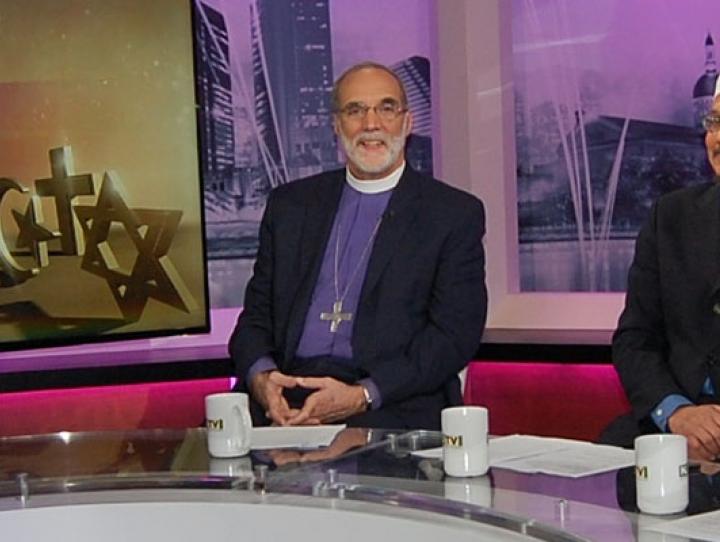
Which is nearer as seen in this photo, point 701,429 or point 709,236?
point 701,429

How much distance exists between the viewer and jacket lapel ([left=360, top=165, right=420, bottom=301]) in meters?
3.32

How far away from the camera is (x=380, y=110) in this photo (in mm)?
3408

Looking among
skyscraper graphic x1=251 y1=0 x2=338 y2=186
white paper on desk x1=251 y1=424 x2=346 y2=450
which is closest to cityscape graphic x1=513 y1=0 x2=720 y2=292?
skyscraper graphic x1=251 y1=0 x2=338 y2=186

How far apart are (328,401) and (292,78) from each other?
168 cm

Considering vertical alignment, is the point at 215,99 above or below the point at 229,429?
above

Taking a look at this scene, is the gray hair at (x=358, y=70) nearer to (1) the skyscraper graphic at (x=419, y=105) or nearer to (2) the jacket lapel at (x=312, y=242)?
(2) the jacket lapel at (x=312, y=242)

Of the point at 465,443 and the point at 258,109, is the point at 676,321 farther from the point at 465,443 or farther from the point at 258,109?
the point at 258,109

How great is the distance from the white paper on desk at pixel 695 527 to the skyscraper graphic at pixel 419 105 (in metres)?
2.96

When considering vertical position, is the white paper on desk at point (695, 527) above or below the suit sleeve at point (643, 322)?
below

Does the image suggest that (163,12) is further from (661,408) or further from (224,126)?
(661,408)

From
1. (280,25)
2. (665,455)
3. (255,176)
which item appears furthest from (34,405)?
(665,455)

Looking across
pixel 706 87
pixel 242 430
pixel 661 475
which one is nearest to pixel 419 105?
pixel 706 87

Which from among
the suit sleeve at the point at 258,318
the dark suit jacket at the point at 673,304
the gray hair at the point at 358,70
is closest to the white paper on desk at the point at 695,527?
the dark suit jacket at the point at 673,304

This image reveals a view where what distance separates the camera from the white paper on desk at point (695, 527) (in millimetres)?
1485
